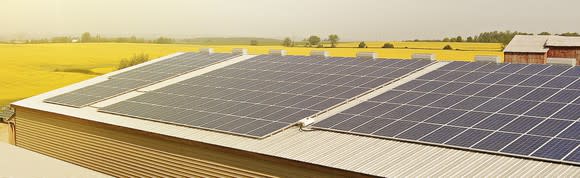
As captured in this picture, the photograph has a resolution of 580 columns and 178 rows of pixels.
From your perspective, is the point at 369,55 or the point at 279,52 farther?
the point at 279,52

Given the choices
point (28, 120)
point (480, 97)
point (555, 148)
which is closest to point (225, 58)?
point (28, 120)

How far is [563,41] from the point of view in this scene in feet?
150

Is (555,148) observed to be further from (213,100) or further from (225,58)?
(225,58)

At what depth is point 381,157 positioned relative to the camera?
67.6 feet

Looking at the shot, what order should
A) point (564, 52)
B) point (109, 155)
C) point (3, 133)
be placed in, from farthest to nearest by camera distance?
point (3, 133)
point (564, 52)
point (109, 155)

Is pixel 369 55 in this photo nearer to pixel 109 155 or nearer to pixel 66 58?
pixel 109 155

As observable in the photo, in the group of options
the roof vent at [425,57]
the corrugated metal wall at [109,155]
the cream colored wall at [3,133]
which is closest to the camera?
the corrugated metal wall at [109,155]

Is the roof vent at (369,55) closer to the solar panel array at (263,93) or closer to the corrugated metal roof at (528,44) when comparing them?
the solar panel array at (263,93)

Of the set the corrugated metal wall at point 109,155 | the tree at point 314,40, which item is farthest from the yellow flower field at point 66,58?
the corrugated metal wall at point 109,155

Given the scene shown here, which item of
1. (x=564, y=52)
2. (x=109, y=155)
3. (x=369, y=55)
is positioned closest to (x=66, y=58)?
(x=369, y=55)

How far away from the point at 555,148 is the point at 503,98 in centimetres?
609

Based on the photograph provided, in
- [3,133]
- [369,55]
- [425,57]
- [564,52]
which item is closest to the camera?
[425,57]

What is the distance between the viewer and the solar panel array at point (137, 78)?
1436 inches

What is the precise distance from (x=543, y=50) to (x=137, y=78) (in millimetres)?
29444
